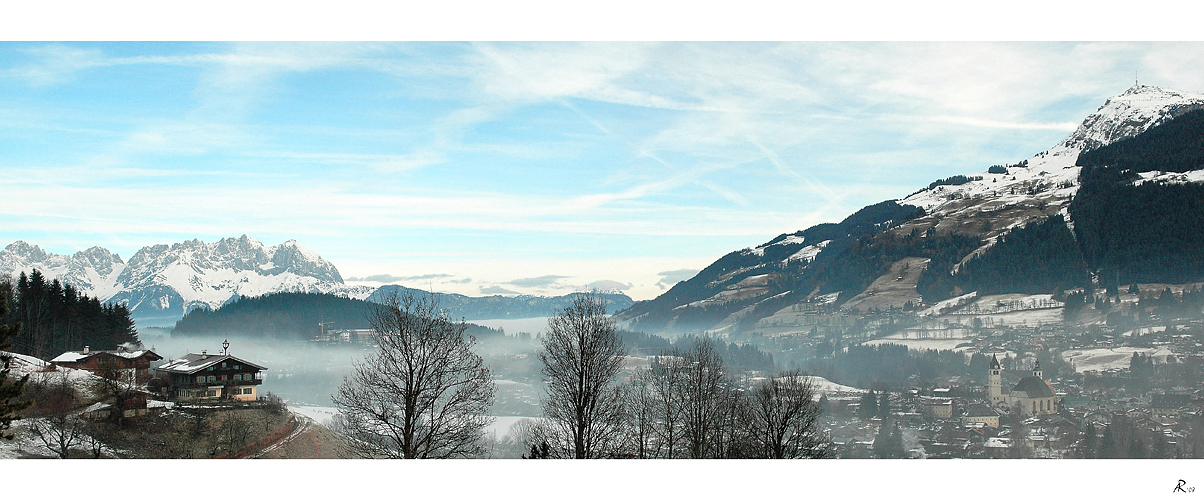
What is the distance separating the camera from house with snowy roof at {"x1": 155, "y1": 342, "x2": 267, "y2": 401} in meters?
61.4

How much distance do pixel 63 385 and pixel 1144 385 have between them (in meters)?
170

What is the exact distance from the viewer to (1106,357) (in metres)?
151

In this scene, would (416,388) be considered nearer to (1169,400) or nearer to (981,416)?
(981,416)

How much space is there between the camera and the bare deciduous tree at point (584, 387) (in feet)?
74.8

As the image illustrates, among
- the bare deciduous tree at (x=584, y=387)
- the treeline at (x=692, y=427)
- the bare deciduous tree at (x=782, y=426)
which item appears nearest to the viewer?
the bare deciduous tree at (x=584, y=387)

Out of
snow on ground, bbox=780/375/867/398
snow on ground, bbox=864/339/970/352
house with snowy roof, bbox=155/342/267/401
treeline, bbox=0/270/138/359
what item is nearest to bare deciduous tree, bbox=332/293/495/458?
house with snowy roof, bbox=155/342/267/401

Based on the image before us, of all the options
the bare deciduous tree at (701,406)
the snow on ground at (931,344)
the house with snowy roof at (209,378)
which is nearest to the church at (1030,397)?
the snow on ground at (931,344)

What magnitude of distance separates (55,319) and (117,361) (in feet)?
70.2

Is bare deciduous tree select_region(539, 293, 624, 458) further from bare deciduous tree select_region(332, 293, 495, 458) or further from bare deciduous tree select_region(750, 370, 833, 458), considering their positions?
bare deciduous tree select_region(750, 370, 833, 458)

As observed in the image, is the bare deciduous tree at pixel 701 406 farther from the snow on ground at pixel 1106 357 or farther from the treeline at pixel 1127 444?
the snow on ground at pixel 1106 357

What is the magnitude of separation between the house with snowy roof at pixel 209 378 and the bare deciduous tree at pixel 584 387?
163 feet

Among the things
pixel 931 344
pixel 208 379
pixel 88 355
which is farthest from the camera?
pixel 931 344

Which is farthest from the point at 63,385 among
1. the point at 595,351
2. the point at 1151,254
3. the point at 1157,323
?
the point at 1151,254

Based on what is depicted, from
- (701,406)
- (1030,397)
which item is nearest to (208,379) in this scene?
(701,406)
